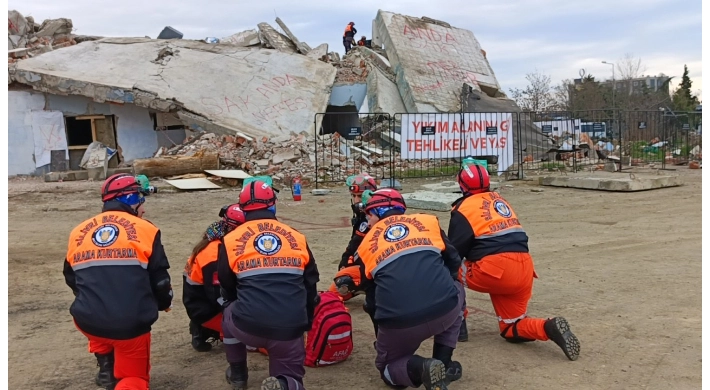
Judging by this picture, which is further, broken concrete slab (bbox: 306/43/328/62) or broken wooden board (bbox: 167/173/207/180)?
broken concrete slab (bbox: 306/43/328/62)

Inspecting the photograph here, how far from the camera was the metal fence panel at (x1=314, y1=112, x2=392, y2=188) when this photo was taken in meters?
18.7

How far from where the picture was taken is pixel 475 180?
5.24 m

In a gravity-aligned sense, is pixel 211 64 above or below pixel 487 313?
above

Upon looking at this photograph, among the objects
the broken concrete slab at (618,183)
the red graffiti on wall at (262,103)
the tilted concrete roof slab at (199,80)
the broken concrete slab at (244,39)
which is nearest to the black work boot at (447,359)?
the broken concrete slab at (618,183)

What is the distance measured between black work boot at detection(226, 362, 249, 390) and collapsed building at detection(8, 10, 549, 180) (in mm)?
13143

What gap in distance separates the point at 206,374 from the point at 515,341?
8.40ft

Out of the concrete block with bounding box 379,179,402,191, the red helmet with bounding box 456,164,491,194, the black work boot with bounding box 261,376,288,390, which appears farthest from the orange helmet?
the concrete block with bounding box 379,179,402,191

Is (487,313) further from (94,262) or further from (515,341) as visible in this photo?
(94,262)

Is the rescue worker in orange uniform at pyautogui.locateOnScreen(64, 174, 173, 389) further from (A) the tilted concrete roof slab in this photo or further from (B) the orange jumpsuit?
(A) the tilted concrete roof slab

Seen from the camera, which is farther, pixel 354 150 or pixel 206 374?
pixel 354 150

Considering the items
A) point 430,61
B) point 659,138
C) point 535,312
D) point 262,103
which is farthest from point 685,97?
point 535,312

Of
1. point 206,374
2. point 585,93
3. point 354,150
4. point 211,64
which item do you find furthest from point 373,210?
point 585,93

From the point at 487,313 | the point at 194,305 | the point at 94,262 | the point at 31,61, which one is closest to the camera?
the point at 94,262

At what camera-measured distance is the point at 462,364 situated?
16.1ft
